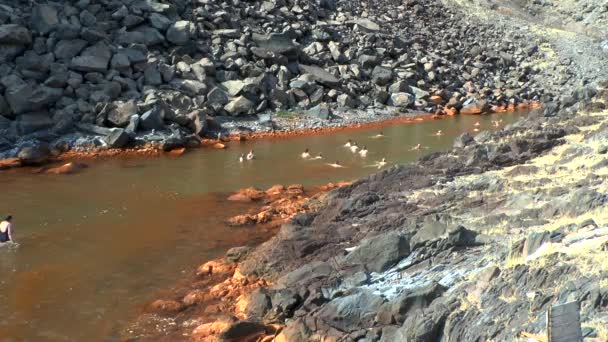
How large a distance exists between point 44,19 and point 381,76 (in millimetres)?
17188

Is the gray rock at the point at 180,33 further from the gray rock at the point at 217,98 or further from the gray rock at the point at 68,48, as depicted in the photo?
the gray rock at the point at 68,48

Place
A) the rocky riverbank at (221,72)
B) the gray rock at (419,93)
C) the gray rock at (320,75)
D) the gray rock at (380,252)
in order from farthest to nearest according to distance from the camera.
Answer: the gray rock at (419,93) → the gray rock at (320,75) → the rocky riverbank at (221,72) → the gray rock at (380,252)

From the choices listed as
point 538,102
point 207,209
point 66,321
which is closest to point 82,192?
point 207,209

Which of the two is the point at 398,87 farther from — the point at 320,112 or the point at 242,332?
the point at 242,332

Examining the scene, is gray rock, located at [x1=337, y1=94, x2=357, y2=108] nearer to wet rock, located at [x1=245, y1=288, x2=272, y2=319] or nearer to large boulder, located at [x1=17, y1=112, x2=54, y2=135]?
large boulder, located at [x1=17, y1=112, x2=54, y2=135]

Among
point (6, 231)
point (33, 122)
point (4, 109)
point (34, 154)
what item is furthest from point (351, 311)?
point (4, 109)

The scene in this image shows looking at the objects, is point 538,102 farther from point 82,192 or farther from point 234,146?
point 82,192

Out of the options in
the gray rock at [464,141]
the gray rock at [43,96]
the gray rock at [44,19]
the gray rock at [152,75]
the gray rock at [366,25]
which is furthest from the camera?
the gray rock at [366,25]

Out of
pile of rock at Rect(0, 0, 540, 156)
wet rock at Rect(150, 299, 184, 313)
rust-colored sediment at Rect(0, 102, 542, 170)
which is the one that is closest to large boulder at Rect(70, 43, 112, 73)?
pile of rock at Rect(0, 0, 540, 156)

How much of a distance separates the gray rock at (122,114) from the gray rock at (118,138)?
2.90 feet

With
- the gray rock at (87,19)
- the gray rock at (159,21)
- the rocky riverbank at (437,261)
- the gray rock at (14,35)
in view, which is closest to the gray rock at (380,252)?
the rocky riverbank at (437,261)

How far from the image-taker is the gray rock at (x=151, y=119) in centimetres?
2470

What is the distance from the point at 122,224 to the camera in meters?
16.1

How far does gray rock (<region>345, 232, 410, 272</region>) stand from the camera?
32.6 feet
